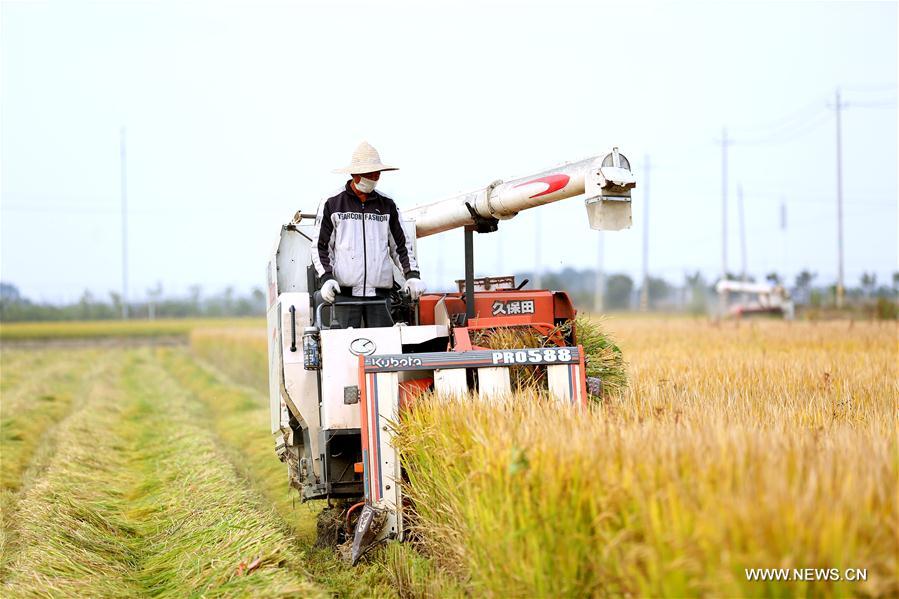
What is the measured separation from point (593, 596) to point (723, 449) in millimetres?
825

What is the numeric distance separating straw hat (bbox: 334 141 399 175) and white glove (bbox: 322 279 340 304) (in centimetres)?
84

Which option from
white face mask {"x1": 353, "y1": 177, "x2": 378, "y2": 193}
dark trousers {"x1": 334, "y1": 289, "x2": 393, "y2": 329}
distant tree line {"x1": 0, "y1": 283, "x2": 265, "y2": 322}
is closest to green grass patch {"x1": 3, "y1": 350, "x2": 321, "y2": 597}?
dark trousers {"x1": 334, "y1": 289, "x2": 393, "y2": 329}

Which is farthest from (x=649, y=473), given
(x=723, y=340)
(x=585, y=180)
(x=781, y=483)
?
(x=723, y=340)

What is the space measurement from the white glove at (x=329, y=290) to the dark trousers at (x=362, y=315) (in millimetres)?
131

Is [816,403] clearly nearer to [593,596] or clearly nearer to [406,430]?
[406,430]

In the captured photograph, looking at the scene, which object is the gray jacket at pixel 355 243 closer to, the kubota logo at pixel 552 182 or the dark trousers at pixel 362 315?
the dark trousers at pixel 362 315

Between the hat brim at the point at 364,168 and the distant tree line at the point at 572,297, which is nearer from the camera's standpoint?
the hat brim at the point at 364,168

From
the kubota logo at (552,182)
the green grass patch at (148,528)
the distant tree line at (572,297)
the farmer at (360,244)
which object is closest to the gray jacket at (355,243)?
the farmer at (360,244)

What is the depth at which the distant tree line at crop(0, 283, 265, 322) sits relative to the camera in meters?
70.1

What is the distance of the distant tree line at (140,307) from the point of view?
7012cm

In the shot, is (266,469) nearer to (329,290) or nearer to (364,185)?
(329,290)

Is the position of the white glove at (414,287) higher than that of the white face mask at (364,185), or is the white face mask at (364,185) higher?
the white face mask at (364,185)

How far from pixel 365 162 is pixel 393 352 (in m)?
1.44

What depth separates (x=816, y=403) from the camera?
268 inches
